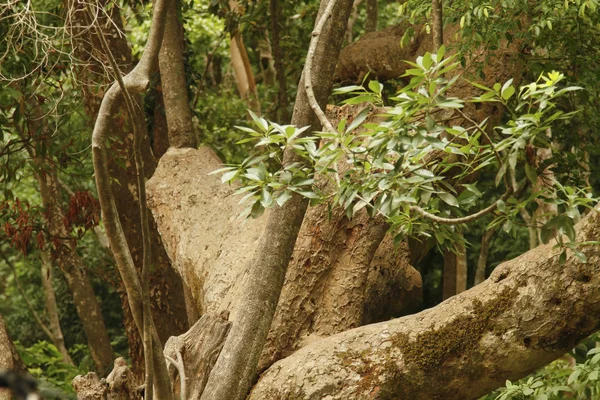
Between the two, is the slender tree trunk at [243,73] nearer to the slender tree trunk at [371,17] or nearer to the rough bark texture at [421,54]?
the slender tree trunk at [371,17]

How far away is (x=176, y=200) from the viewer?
551cm

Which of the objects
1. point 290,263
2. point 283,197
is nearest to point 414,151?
point 283,197

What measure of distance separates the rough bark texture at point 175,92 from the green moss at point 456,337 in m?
2.62

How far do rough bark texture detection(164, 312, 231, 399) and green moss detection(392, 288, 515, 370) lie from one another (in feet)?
3.23

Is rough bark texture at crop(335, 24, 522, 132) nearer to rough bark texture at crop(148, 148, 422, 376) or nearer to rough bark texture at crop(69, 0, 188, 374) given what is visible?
rough bark texture at crop(148, 148, 422, 376)

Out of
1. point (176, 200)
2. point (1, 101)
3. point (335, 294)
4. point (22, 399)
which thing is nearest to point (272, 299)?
point (335, 294)

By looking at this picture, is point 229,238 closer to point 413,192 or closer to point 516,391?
point 516,391

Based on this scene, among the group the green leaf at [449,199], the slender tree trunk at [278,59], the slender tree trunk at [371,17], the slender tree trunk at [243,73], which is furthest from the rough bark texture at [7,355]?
the slender tree trunk at [243,73]

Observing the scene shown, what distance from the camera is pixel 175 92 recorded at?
5.80 meters

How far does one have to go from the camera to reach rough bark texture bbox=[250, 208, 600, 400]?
11.6 feet

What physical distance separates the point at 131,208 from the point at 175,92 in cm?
141

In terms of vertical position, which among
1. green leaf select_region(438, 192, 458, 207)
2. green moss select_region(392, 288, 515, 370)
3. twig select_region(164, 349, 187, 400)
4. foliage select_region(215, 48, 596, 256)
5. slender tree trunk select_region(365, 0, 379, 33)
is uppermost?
slender tree trunk select_region(365, 0, 379, 33)

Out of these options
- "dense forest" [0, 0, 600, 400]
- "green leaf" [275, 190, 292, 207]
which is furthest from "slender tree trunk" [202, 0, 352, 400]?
"green leaf" [275, 190, 292, 207]

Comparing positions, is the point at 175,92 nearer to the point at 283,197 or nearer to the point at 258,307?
the point at 258,307
